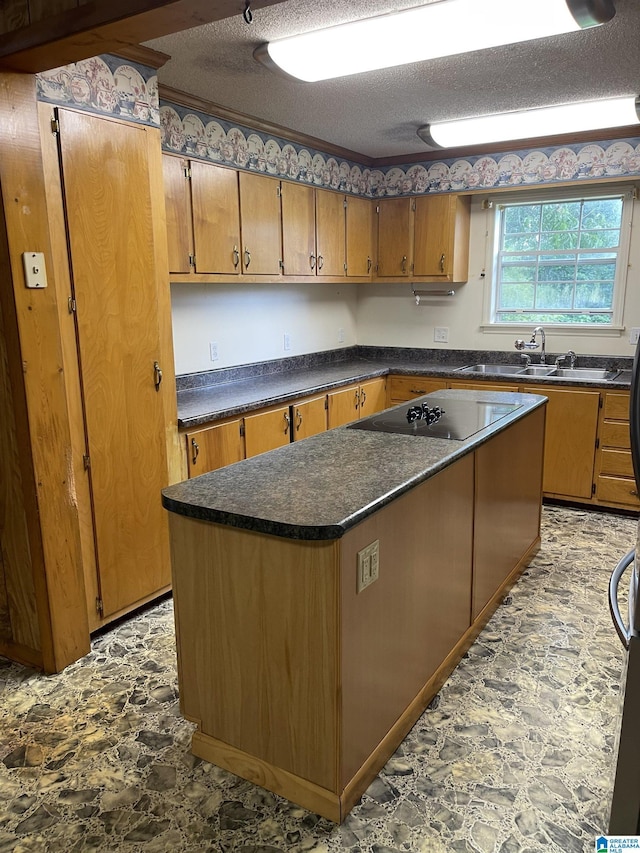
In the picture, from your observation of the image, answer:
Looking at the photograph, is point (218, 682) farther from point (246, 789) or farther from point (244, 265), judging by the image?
point (244, 265)

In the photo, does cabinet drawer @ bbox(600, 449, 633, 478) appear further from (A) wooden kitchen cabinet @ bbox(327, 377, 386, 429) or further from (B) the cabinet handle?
(B) the cabinet handle

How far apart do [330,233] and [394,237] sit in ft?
2.26

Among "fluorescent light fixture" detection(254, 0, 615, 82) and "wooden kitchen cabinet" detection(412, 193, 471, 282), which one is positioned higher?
"fluorescent light fixture" detection(254, 0, 615, 82)

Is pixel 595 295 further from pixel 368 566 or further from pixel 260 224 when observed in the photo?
pixel 368 566

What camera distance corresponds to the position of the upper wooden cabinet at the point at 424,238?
470 cm

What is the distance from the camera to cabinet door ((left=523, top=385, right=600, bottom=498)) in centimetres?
404

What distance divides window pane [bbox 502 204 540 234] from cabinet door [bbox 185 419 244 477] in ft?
9.30

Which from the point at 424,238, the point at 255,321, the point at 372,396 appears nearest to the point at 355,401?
the point at 372,396

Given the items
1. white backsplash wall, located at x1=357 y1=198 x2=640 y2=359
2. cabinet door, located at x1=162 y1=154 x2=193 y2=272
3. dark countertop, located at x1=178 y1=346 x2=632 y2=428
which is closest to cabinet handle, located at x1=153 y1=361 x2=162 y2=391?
dark countertop, located at x1=178 y1=346 x2=632 y2=428

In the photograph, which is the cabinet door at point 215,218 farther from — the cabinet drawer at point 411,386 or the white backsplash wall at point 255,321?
the cabinet drawer at point 411,386

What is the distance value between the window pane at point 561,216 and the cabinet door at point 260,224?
2081 millimetres

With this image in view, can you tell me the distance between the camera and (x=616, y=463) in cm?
401

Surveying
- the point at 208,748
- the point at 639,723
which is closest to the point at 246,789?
the point at 208,748

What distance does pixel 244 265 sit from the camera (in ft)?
12.1
